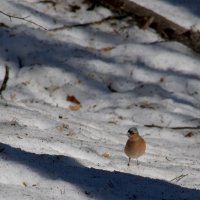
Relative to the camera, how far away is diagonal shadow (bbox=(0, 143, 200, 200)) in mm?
5316

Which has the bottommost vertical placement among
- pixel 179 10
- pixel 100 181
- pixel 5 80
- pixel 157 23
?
pixel 5 80

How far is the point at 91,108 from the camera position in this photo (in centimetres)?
838

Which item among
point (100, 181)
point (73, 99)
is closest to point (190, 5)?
point (73, 99)

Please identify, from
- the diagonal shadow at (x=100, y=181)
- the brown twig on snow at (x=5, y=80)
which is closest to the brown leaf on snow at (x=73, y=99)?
the brown twig on snow at (x=5, y=80)

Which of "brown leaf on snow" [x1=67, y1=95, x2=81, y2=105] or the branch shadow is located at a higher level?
the branch shadow

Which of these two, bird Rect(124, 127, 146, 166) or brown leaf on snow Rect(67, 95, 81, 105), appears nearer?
bird Rect(124, 127, 146, 166)

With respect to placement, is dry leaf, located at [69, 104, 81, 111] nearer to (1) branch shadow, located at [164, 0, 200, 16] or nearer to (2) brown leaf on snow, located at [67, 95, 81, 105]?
(2) brown leaf on snow, located at [67, 95, 81, 105]

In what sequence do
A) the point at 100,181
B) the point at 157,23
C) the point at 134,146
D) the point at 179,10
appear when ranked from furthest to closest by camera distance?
1. the point at 179,10
2. the point at 157,23
3. the point at 134,146
4. the point at 100,181

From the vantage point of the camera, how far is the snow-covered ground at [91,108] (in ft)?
18.0

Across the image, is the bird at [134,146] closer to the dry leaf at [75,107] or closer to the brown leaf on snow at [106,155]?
the brown leaf on snow at [106,155]

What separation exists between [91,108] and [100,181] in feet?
9.73

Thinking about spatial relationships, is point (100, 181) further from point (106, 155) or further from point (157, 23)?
point (157, 23)

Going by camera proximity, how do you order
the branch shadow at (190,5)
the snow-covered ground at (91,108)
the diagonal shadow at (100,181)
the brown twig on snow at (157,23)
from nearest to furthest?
the diagonal shadow at (100,181) → the snow-covered ground at (91,108) → the brown twig on snow at (157,23) → the branch shadow at (190,5)

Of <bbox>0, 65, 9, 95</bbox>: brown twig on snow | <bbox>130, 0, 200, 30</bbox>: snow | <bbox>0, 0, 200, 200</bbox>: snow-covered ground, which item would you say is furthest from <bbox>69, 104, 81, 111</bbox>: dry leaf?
<bbox>130, 0, 200, 30</bbox>: snow
